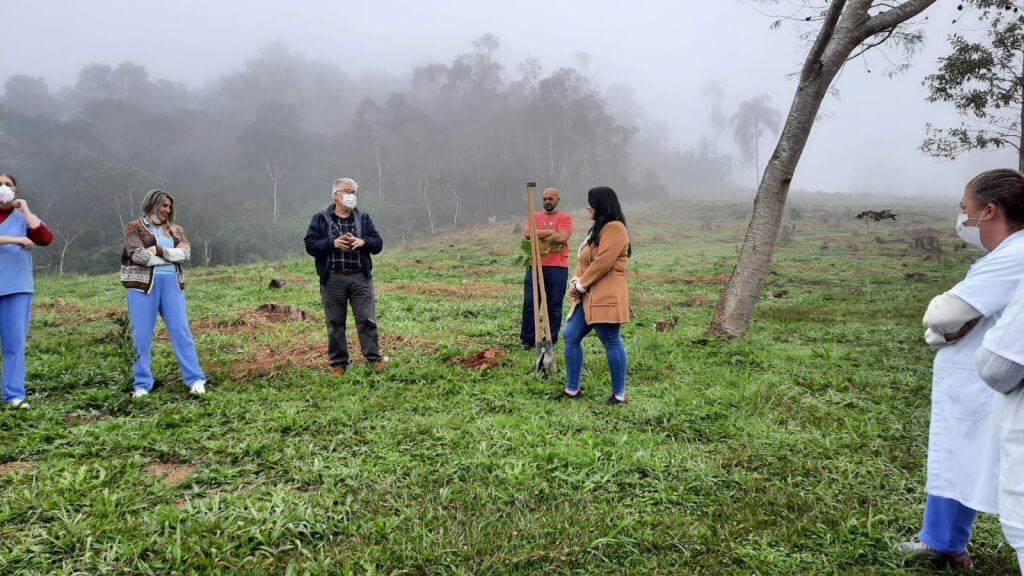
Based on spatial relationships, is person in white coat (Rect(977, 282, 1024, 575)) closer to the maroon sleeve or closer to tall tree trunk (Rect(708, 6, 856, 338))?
tall tree trunk (Rect(708, 6, 856, 338))

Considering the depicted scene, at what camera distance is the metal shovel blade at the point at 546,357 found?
5.88 m

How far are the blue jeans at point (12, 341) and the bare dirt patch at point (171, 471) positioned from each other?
2.10 metres

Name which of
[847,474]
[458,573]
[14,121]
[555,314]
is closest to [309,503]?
[458,573]

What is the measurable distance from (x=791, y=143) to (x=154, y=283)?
305 inches

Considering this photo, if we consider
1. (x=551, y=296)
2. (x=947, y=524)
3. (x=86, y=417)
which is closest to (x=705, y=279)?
(x=551, y=296)

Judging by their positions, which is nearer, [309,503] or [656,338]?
[309,503]

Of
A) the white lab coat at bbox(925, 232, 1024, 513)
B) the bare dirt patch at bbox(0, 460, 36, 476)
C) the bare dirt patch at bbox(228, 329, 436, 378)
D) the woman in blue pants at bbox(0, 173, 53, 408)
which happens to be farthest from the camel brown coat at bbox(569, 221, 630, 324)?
the woman in blue pants at bbox(0, 173, 53, 408)

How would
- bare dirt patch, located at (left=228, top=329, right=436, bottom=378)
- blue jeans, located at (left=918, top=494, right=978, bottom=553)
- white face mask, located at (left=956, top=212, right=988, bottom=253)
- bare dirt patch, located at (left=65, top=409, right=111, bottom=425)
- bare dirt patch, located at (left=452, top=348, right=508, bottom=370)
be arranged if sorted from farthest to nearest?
bare dirt patch, located at (left=452, top=348, right=508, bottom=370) < bare dirt patch, located at (left=228, top=329, right=436, bottom=378) < bare dirt patch, located at (left=65, top=409, right=111, bottom=425) < blue jeans, located at (left=918, top=494, right=978, bottom=553) < white face mask, located at (left=956, top=212, right=988, bottom=253)

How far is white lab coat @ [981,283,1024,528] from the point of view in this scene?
1.74m

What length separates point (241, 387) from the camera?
18.1ft

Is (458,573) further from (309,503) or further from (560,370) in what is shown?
(560,370)

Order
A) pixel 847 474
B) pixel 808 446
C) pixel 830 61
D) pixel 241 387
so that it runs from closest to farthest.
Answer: pixel 847 474
pixel 808 446
pixel 241 387
pixel 830 61

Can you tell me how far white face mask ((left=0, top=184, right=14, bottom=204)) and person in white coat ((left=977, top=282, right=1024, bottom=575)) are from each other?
6.46 meters

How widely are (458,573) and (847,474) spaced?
8.77 feet
